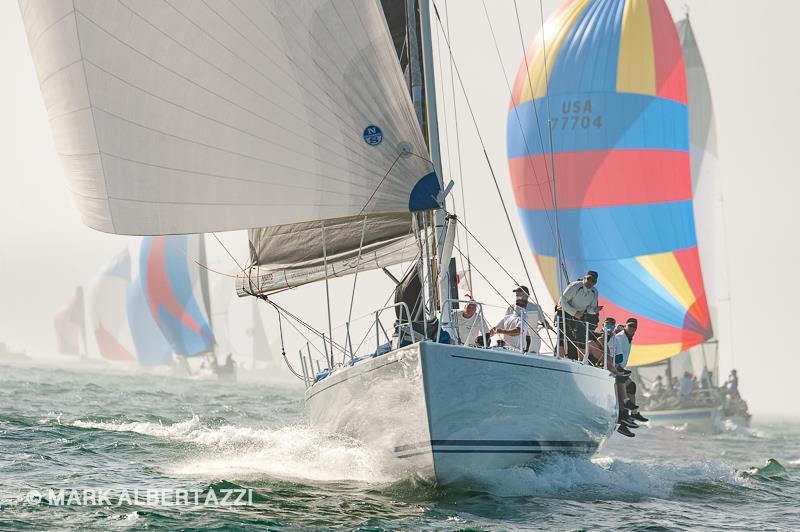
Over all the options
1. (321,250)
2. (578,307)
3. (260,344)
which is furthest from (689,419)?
(260,344)

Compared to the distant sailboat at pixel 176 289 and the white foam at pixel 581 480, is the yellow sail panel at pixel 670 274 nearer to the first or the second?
the white foam at pixel 581 480

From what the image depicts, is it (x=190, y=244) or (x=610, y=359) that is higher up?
(x=190, y=244)

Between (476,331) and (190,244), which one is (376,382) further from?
(190,244)

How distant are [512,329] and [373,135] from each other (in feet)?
7.27

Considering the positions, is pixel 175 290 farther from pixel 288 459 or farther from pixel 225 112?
pixel 225 112

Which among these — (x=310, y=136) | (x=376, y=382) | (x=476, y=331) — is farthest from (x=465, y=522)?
(x=310, y=136)

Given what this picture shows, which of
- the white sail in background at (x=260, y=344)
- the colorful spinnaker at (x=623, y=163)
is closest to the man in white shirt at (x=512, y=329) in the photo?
the colorful spinnaker at (x=623, y=163)

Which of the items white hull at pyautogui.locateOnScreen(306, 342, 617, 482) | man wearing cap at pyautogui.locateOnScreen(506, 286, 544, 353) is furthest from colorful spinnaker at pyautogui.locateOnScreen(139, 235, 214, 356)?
white hull at pyautogui.locateOnScreen(306, 342, 617, 482)

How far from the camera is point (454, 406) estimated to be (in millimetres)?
8062

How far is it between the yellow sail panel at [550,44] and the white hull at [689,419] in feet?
29.5

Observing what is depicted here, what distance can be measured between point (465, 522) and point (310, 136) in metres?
3.58

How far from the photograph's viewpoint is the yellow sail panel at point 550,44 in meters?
23.7

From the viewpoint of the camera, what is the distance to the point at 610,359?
37.9 ft

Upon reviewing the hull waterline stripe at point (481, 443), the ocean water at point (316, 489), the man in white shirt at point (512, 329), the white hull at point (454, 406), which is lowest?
the ocean water at point (316, 489)
